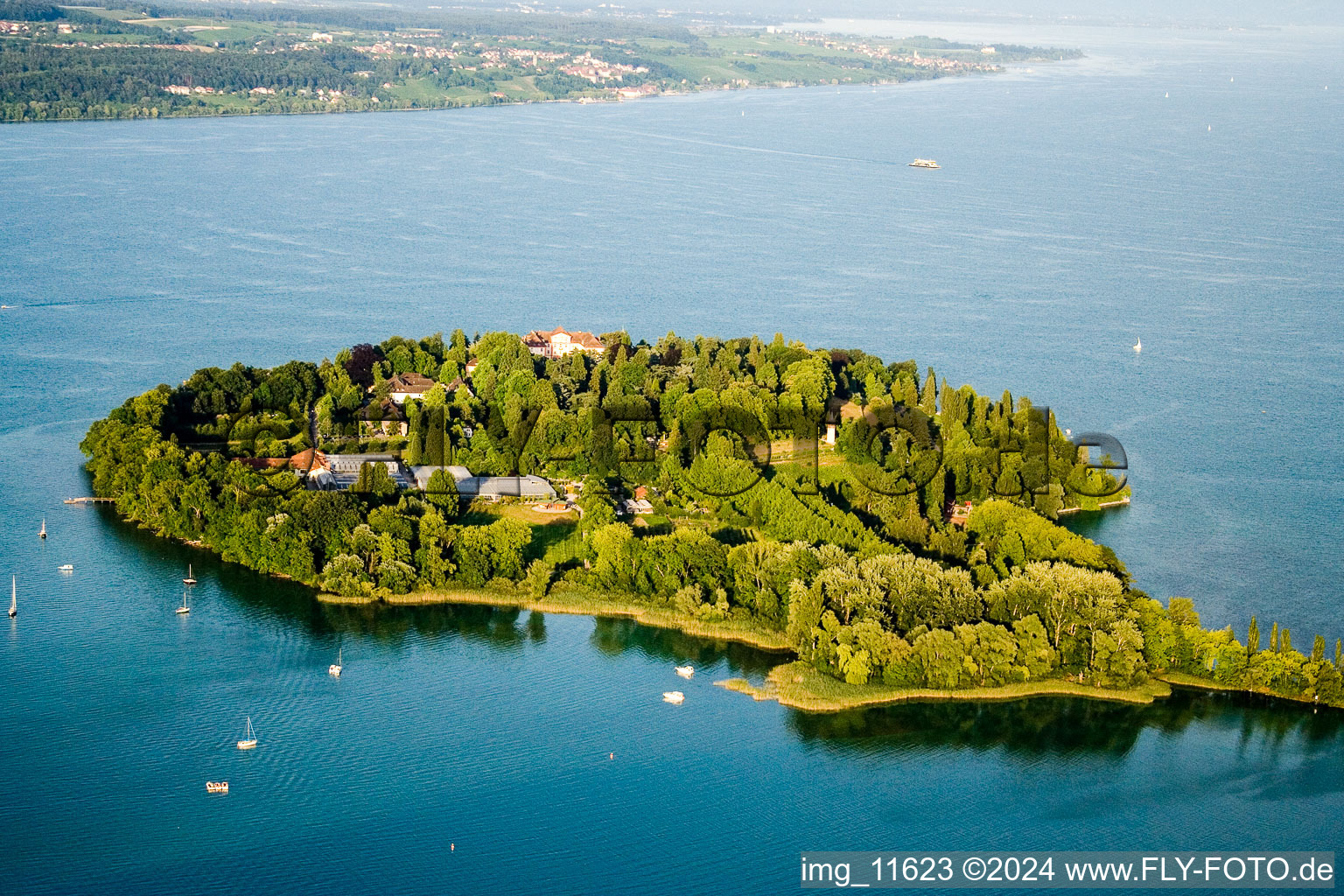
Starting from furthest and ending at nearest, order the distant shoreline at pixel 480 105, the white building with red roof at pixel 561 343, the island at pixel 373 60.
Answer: the island at pixel 373 60
the distant shoreline at pixel 480 105
the white building with red roof at pixel 561 343

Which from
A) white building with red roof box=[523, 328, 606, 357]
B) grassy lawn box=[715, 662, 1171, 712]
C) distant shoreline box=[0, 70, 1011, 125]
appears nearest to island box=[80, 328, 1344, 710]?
grassy lawn box=[715, 662, 1171, 712]

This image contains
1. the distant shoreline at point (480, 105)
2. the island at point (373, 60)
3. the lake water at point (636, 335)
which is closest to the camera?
the lake water at point (636, 335)

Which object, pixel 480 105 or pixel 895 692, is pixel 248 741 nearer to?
pixel 895 692

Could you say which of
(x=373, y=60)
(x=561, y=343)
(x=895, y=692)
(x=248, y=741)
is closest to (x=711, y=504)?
(x=895, y=692)

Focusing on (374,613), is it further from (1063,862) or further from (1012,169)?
(1012,169)

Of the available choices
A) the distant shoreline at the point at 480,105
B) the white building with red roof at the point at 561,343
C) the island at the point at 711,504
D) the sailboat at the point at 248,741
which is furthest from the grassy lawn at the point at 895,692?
the distant shoreline at the point at 480,105

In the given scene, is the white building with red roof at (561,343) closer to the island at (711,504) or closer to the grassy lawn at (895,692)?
the island at (711,504)
